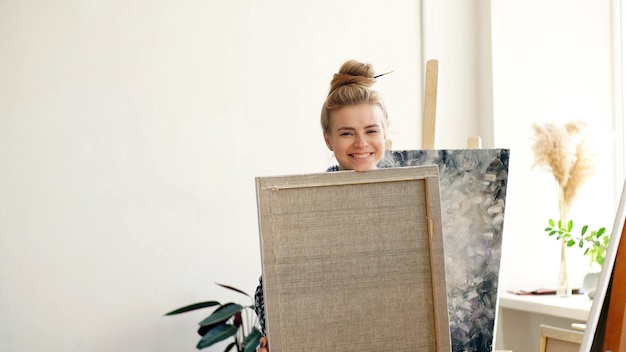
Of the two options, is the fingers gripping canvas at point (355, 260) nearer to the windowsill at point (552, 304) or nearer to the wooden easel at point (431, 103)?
the wooden easel at point (431, 103)

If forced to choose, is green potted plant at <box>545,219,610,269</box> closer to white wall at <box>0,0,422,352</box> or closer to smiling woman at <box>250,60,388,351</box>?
white wall at <box>0,0,422,352</box>

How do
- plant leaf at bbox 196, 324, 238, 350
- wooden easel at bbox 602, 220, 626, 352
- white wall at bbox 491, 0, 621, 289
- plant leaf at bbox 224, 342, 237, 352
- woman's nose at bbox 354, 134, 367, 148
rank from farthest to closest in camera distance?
1. white wall at bbox 491, 0, 621, 289
2. plant leaf at bbox 224, 342, 237, 352
3. plant leaf at bbox 196, 324, 238, 350
4. woman's nose at bbox 354, 134, 367, 148
5. wooden easel at bbox 602, 220, 626, 352

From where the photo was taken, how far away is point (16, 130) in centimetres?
338

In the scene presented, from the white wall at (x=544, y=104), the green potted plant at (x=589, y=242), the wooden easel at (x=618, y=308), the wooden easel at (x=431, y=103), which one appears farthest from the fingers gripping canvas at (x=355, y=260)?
the white wall at (x=544, y=104)

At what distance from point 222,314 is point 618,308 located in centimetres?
199

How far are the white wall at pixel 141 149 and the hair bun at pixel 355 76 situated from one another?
5.10 ft

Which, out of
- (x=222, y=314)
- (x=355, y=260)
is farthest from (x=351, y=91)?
(x=222, y=314)

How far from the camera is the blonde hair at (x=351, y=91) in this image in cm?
225

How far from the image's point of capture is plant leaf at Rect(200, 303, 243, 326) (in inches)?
133

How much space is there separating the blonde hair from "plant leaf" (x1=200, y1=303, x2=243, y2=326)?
4.35ft

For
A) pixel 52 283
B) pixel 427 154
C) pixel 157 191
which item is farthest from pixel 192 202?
pixel 427 154

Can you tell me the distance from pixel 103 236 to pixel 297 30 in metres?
1.32

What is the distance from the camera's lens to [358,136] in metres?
2.21

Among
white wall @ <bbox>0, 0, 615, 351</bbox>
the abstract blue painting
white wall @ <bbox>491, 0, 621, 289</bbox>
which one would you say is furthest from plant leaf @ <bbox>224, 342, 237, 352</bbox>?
white wall @ <bbox>491, 0, 621, 289</bbox>
